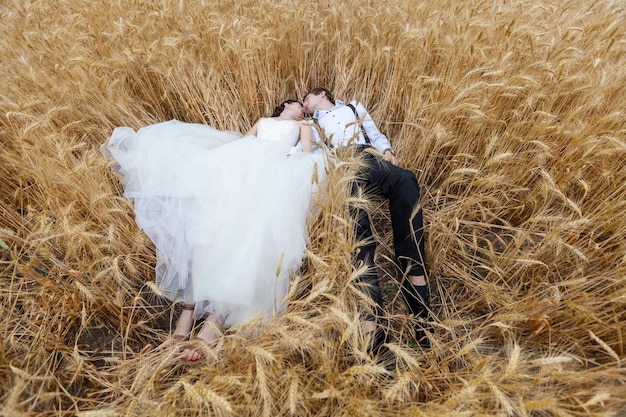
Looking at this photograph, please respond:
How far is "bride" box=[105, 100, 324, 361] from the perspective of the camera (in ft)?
5.08

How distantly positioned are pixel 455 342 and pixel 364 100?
212 cm

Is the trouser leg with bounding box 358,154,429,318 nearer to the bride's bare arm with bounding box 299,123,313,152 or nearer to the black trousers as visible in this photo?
the black trousers

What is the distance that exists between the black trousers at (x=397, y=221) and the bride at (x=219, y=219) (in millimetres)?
320

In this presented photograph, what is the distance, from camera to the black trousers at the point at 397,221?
5.68 feet

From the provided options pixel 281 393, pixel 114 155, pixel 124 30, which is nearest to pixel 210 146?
pixel 114 155

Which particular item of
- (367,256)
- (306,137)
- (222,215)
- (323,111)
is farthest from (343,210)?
(323,111)

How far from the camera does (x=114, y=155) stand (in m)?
2.05

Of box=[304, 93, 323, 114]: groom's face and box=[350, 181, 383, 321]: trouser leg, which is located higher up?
box=[304, 93, 323, 114]: groom's face

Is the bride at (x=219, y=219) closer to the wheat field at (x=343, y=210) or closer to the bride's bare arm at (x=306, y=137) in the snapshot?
the wheat field at (x=343, y=210)

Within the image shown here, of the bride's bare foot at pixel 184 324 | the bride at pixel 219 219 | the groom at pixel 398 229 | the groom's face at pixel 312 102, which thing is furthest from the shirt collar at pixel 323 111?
the bride's bare foot at pixel 184 324

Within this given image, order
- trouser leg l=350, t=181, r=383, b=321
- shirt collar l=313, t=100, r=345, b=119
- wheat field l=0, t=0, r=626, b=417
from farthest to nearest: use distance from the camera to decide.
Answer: shirt collar l=313, t=100, r=345, b=119
trouser leg l=350, t=181, r=383, b=321
wheat field l=0, t=0, r=626, b=417

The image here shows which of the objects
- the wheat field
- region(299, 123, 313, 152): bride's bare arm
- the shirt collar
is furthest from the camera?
the shirt collar

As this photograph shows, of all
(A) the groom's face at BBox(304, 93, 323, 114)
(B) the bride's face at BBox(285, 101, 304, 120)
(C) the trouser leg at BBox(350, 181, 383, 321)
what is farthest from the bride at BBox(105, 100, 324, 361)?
(A) the groom's face at BBox(304, 93, 323, 114)

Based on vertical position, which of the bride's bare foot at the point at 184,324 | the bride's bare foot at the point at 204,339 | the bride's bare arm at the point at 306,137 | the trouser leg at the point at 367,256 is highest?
the bride's bare arm at the point at 306,137
